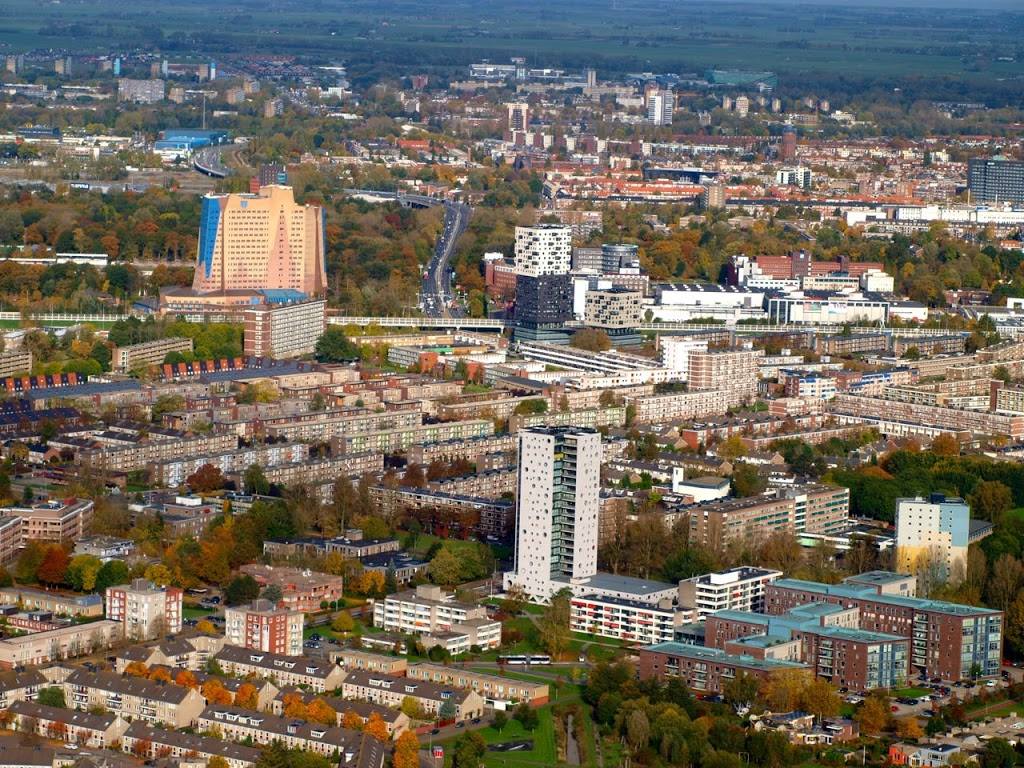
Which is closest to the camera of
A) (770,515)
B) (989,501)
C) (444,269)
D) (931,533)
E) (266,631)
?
(266,631)

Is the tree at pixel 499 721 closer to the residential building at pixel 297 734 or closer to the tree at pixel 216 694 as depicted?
the residential building at pixel 297 734

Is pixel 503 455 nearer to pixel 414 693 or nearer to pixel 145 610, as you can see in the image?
pixel 145 610

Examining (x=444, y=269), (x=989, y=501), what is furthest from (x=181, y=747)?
(x=444, y=269)

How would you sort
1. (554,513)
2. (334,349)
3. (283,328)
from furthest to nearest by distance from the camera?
1. (283,328)
2. (334,349)
3. (554,513)

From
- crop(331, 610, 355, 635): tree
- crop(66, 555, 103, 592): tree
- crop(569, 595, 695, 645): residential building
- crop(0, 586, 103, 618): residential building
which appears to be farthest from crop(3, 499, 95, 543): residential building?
crop(569, 595, 695, 645): residential building

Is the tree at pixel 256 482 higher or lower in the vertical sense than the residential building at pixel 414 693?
higher

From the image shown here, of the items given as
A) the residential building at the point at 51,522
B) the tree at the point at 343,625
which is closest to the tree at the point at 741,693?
the tree at the point at 343,625

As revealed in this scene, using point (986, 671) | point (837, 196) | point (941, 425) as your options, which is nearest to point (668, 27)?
point (837, 196)

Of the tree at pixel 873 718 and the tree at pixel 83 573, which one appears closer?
the tree at pixel 873 718
